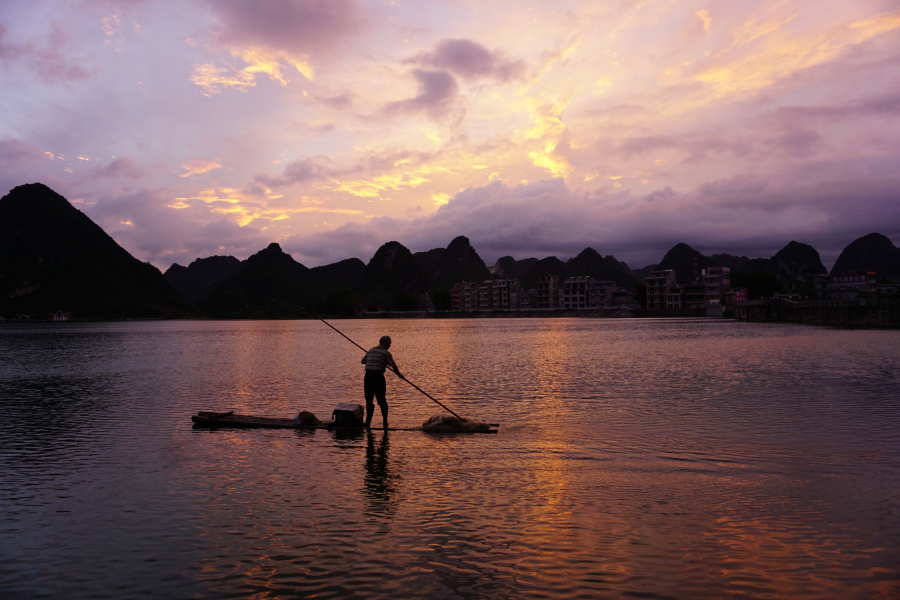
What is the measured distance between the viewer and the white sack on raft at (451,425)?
14695mm

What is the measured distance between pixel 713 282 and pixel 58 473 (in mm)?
192384

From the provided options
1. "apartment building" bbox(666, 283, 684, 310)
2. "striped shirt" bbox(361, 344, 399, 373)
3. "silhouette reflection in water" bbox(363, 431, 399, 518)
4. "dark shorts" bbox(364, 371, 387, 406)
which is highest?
"apartment building" bbox(666, 283, 684, 310)

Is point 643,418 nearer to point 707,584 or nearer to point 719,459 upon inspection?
point 719,459

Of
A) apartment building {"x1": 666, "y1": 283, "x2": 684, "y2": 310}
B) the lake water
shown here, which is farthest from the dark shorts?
apartment building {"x1": 666, "y1": 283, "x2": 684, "y2": 310}

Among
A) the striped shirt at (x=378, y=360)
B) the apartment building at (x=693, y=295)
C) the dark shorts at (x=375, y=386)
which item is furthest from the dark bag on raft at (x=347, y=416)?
the apartment building at (x=693, y=295)

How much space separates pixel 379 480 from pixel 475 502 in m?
2.30

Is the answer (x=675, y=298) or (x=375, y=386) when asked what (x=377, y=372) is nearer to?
(x=375, y=386)

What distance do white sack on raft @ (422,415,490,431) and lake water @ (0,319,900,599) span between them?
1.77ft

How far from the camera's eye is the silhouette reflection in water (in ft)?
28.6

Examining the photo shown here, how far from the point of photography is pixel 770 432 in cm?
1405

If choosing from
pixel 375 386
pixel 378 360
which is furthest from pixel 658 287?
pixel 378 360

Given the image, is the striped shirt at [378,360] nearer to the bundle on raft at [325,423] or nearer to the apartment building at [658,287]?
the bundle on raft at [325,423]

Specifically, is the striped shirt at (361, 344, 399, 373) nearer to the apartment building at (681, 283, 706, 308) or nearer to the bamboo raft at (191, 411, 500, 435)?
the bamboo raft at (191, 411, 500, 435)

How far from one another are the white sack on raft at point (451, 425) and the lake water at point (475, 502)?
1.77 feet
